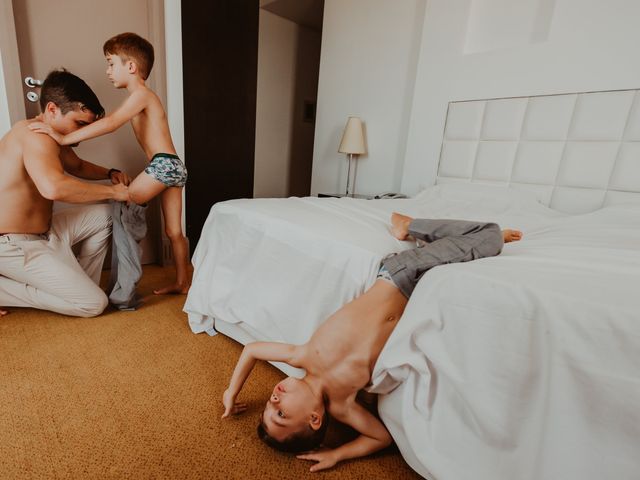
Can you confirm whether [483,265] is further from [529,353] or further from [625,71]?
[625,71]

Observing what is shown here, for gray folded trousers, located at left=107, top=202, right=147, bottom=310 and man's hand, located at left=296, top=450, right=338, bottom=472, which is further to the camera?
gray folded trousers, located at left=107, top=202, right=147, bottom=310

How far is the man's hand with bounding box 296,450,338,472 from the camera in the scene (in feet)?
3.14

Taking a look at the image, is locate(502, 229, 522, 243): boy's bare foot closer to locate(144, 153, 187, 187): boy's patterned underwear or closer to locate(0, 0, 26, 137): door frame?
locate(144, 153, 187, 187): boy's patterned underwear

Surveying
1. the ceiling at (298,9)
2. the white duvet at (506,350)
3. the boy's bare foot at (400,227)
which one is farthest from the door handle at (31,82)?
the ceiling at (298,9)

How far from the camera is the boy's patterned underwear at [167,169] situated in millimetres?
1843

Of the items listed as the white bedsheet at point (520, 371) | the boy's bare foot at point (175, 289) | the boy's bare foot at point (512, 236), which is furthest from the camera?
the boy's bare foot at point (175, 289)

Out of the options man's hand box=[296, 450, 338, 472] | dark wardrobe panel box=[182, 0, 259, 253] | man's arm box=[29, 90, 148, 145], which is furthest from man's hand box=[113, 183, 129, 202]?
man's hand box=[296, 450, 338, 472]

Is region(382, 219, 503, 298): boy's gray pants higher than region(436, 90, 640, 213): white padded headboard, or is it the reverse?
region(436, 90, 640, 213): white padded headboard

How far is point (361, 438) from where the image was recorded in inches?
39.8

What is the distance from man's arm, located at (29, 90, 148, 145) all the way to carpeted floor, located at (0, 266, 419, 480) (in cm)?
89

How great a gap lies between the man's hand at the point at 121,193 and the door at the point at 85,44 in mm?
676


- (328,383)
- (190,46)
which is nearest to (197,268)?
(328,383)

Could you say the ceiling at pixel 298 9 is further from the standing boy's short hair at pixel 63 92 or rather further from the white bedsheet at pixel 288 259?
the white bedsheet at pixel 288 259

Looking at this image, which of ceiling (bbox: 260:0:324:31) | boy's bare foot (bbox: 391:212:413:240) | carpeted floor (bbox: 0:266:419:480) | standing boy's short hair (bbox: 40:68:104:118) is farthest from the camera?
ceiling (bbox: 260:0:324:31)
